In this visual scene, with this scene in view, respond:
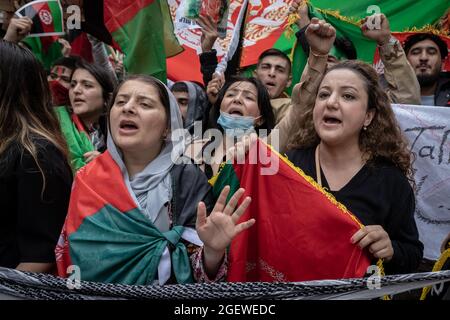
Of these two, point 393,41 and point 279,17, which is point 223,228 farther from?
point 279,17

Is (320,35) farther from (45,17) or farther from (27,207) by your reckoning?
(45,17)

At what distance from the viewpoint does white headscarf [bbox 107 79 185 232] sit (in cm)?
250

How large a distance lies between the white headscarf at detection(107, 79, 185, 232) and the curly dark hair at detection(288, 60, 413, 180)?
0.64 metres

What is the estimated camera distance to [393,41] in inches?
147

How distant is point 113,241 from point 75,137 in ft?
6.33

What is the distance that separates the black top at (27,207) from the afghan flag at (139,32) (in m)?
1.95

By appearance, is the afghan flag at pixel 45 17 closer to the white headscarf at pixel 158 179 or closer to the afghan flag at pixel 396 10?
the afghan flag at pixel 396 10

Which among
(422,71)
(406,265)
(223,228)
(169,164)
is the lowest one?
(406,265)

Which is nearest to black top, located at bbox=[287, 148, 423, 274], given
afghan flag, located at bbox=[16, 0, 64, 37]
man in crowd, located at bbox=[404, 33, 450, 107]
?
man in crowd, located at bbox=[404, 33, 450, 107]

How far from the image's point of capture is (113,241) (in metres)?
2.40

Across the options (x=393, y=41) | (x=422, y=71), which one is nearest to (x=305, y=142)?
(x=393, y=41)

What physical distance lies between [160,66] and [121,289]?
2.44 meters

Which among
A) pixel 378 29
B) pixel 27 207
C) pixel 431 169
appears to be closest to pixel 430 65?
pixel 378 29

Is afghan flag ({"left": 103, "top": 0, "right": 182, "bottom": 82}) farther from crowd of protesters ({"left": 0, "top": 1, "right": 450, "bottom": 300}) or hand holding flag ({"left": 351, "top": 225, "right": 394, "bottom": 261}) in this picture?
hand holding flag ({"left": 351, "top": 225, "right": 394, "bottom": 261})
